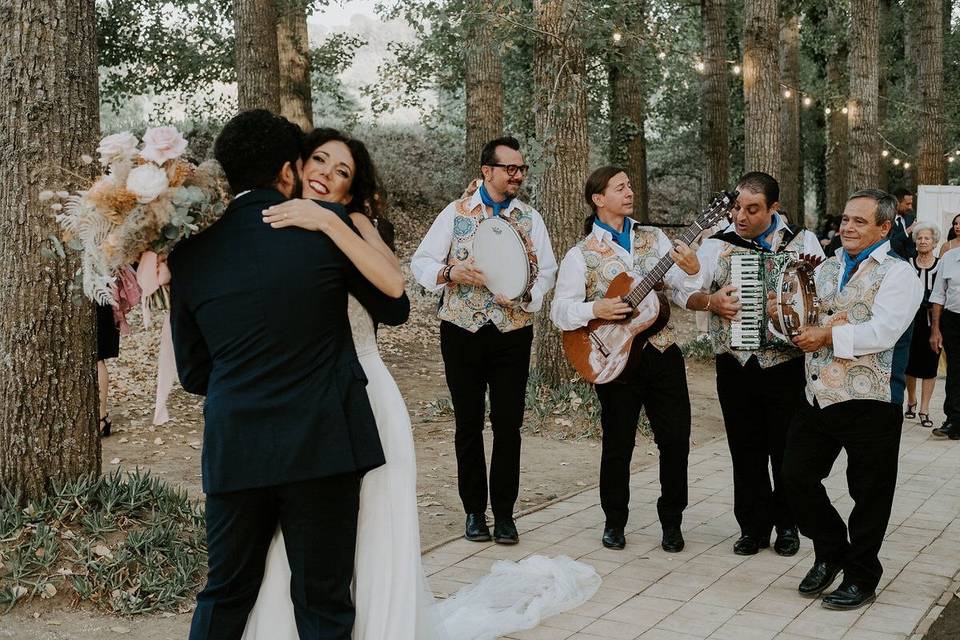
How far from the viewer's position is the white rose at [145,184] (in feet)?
Answer: 11.1

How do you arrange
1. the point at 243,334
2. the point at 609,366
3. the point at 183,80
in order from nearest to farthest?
the point at 243,334 < the point at 609,366 < the point at 183,80

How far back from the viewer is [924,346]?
11.0 m

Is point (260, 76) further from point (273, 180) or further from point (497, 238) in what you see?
point (273, 180)

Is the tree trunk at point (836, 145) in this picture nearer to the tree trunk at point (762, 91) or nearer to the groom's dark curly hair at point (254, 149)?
the tree trunk at point (762, 91)

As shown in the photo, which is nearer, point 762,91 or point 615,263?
point 615,263

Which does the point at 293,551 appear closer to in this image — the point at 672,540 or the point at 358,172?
the point at 358,172

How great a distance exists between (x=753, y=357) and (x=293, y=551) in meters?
3.51

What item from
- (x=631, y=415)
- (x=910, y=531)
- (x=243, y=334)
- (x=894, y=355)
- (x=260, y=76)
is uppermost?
(x=260, y=76)

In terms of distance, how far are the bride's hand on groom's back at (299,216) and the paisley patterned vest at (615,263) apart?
3.18 metres

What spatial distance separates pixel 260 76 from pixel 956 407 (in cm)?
814

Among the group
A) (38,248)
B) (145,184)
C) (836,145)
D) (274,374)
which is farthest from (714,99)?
(145,184)

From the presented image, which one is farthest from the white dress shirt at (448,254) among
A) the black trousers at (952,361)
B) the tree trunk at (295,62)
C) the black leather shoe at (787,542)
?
the tree trunk at (295,62)

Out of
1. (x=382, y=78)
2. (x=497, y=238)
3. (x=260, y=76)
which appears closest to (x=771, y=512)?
(x=497, y=238)

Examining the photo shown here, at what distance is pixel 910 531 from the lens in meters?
7.13
